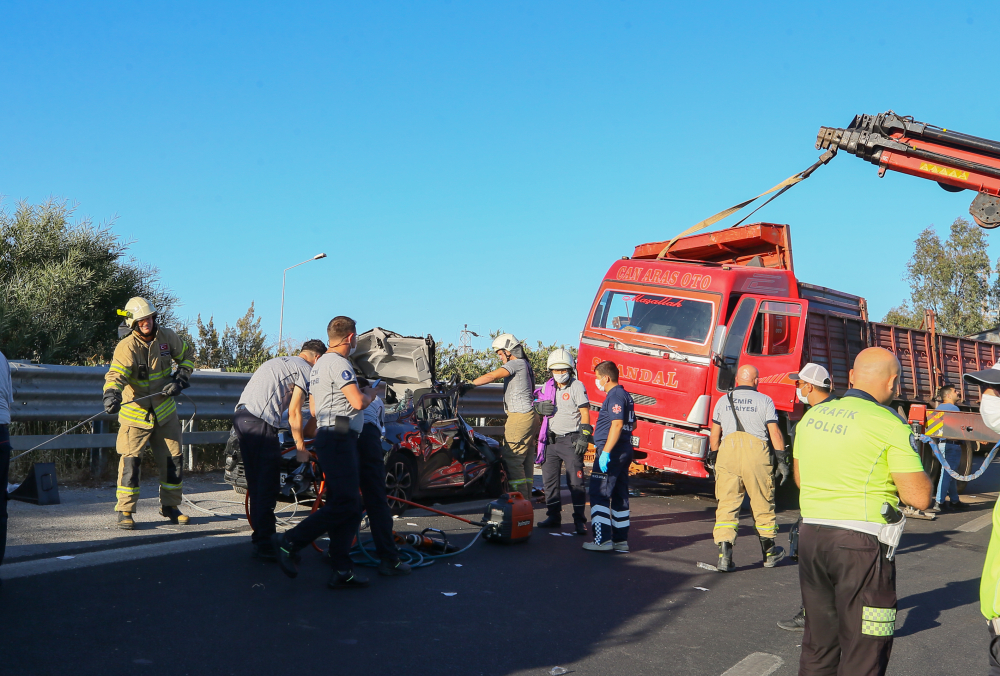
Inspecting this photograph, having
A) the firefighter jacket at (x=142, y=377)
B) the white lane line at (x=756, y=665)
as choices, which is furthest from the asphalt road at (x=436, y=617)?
the firefighter jacket at (x=142, y=377)

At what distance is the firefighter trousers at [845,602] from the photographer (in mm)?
3277

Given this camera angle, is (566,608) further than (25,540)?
No

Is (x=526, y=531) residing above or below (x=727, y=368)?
below

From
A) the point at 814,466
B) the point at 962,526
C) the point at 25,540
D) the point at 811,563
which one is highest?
the point at 814,466

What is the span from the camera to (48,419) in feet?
26.7

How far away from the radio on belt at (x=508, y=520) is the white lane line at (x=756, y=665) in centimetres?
292

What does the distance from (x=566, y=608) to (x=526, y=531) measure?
2.05m

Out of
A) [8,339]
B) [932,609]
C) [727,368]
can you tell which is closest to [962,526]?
[727,368]

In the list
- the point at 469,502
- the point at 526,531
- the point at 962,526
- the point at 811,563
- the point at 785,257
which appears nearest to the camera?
the point at 811,563

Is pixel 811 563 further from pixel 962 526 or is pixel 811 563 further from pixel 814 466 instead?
pixel 962 526

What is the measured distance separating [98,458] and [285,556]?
4297mm

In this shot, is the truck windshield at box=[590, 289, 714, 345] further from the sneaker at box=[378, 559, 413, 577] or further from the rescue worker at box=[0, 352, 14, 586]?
the rescue worker at box=[0, 352, 14, 586]

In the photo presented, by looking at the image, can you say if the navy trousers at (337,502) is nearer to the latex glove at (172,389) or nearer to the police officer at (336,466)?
the police officer at (336,466)

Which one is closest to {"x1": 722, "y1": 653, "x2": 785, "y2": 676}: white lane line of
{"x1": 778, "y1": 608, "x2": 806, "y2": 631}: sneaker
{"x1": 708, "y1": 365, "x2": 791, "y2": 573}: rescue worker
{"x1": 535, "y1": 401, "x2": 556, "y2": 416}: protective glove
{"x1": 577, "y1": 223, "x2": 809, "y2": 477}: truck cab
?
{"x1": 778, "y1": 608, "x2": 806, "y2": 631}: sneaker
